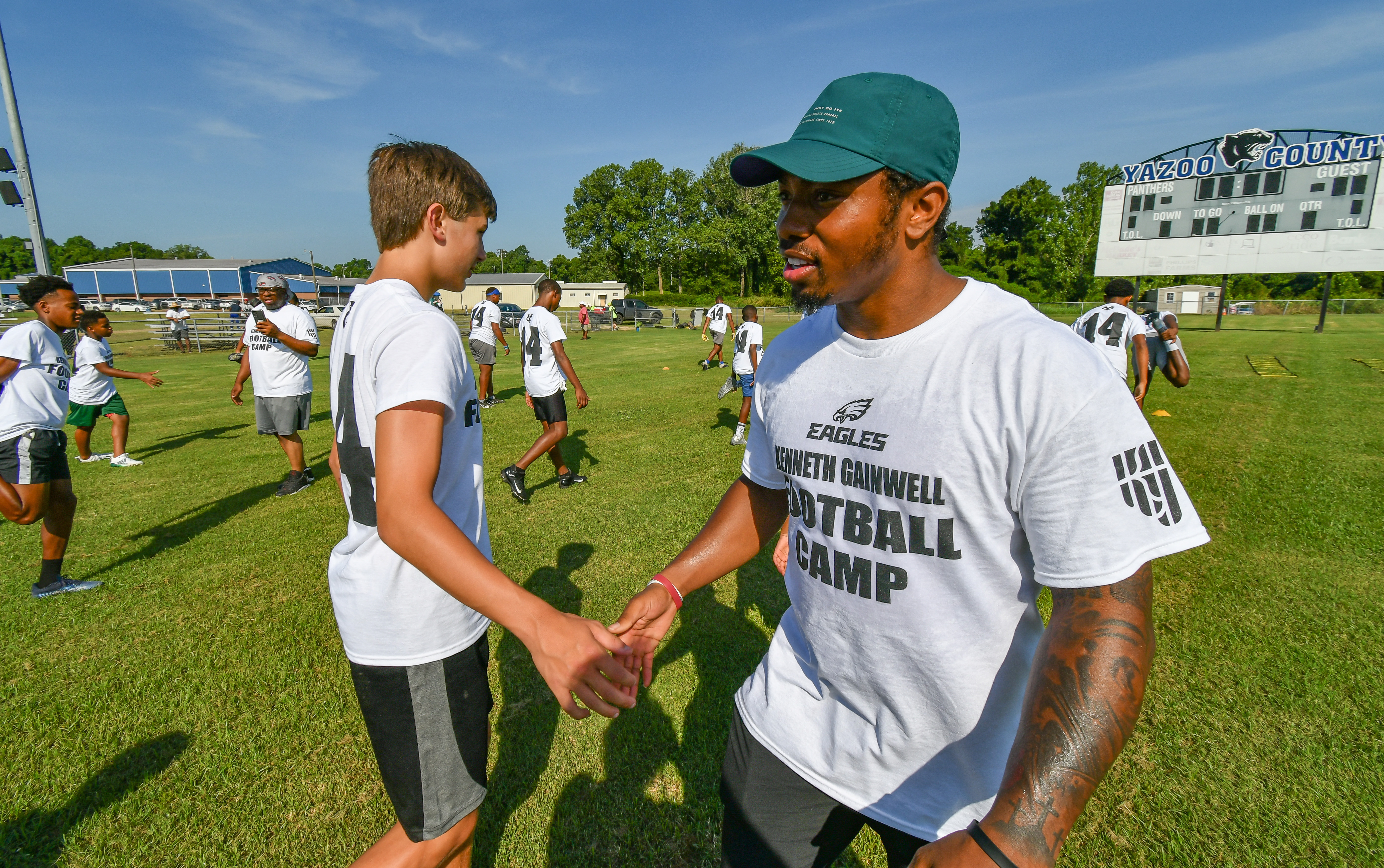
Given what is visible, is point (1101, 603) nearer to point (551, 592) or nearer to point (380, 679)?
point (380, 679)

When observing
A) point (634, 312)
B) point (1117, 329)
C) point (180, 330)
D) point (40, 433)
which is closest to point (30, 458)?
point (40, 433)

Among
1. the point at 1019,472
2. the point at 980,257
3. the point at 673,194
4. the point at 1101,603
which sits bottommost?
the point at 1101,603

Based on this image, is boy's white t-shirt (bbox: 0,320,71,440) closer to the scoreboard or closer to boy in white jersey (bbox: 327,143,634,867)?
boy in white jersey (bbox: 327,143,634,867)

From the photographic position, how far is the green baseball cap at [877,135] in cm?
140

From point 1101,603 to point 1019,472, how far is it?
0.27 metres

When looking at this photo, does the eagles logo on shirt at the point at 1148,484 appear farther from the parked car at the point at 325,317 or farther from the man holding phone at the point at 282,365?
the parked car at the point at 325,317

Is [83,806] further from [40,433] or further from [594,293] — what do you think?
[594,293]

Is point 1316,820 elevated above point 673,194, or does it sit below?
below

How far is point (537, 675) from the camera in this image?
393cm

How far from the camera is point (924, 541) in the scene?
1.38m

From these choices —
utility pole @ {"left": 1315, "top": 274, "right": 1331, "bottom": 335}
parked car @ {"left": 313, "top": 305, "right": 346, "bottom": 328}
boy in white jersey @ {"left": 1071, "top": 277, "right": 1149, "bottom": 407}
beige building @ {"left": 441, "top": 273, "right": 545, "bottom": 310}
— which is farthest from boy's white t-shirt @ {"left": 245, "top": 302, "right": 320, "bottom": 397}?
beige building @ {"left": 441, "top": 273, "right": 545, "bottom": 310}

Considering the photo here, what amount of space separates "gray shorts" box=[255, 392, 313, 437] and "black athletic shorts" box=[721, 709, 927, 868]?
24.3 ft

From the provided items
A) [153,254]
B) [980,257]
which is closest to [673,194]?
[980,257]

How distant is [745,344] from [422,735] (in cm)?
945
